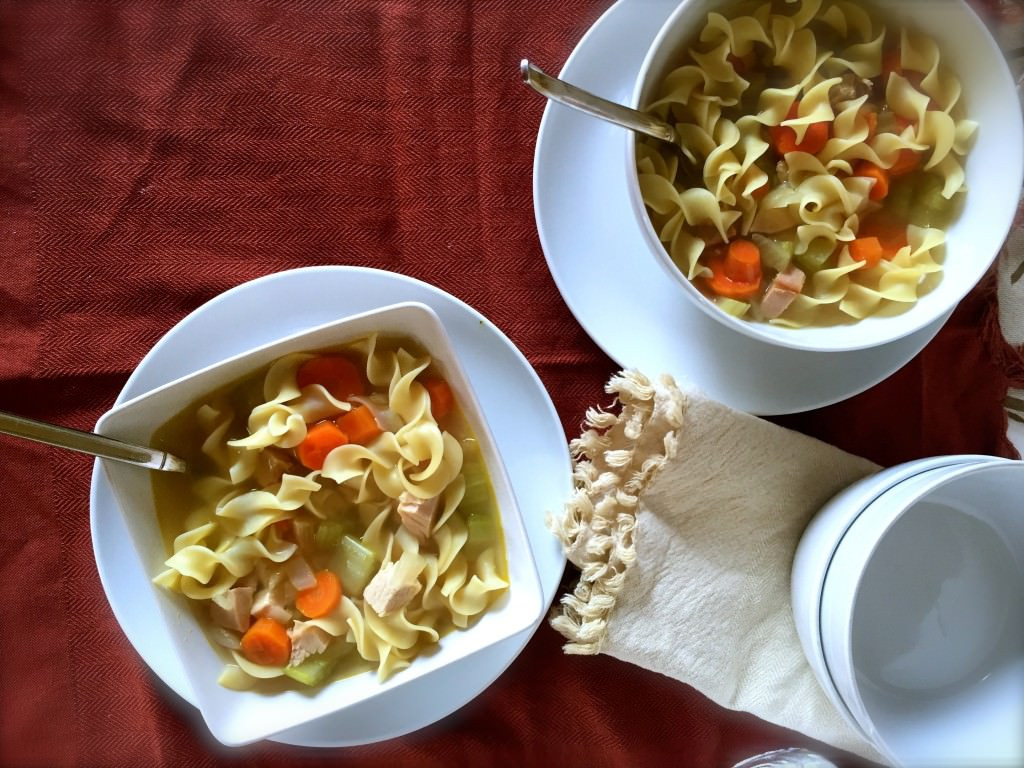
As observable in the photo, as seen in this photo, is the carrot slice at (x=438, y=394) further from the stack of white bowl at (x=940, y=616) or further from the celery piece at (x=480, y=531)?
the stack of white bowl at (x=940, y=616)

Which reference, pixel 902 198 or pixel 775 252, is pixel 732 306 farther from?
pixel 902 198

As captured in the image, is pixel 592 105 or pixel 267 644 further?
pixel 267 644

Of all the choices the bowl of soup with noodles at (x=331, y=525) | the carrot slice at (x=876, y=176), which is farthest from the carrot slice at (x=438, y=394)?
the carrot slice at (x=876, y=176)

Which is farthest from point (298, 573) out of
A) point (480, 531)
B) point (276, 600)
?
point (480, 531)

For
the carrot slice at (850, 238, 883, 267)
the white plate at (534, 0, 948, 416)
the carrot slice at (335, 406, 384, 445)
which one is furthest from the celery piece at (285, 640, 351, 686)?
the carrot slice at (850, 238, 883, 267)

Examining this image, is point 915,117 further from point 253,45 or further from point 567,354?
point 253,45

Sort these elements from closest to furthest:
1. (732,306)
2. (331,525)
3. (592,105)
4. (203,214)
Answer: (592,105) → (732,306) → (331,525) → (203,214)

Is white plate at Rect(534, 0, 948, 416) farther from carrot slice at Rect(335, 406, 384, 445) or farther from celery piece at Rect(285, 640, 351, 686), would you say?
celery piece at Rect(285, 640, 351, 686)
